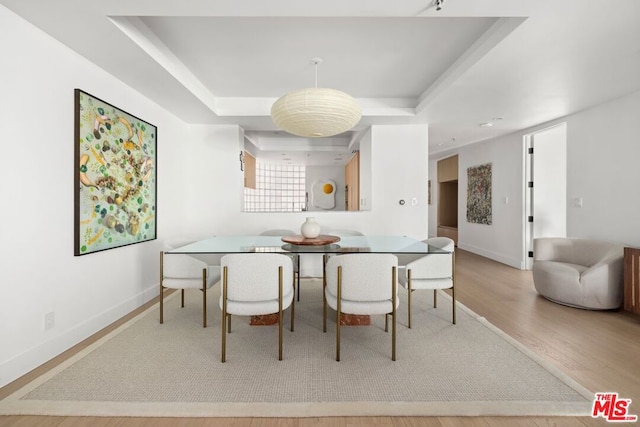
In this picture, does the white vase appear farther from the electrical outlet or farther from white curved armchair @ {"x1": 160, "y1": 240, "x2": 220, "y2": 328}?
the electrical outlet

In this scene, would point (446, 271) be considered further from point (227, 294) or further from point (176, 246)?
point (176, 246)

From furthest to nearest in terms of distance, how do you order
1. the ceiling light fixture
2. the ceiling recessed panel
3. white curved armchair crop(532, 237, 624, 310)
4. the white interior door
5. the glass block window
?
the glass block window, the white interior door, white curved armchair crop(532, 237, 624, 310), the ceiling recessed panel, the ceiling light fixture

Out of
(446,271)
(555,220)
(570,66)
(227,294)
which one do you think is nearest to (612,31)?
(570,66)

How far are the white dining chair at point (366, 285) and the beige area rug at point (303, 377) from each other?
270mm

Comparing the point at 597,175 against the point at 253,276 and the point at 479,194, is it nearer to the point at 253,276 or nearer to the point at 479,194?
the point at 479,194

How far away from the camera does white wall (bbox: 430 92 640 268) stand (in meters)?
3.46

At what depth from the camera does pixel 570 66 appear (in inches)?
110

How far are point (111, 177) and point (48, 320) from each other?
1314 mm

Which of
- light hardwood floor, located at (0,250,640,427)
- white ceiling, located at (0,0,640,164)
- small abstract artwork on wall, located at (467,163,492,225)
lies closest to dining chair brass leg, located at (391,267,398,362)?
light hardwood floor, located at (0,250,640,427)

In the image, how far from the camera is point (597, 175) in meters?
3.87

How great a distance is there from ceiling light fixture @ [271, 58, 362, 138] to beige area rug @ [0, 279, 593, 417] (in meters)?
1.83

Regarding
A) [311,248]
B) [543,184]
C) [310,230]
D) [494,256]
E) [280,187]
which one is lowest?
[494,256]

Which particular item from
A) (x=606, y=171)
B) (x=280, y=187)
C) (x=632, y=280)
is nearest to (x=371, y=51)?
(x=606, y=171)

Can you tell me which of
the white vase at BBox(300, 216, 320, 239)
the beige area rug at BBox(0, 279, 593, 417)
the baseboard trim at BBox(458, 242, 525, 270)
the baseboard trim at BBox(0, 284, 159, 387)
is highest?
the white vase at BBox(300, 216, 320, 239)
